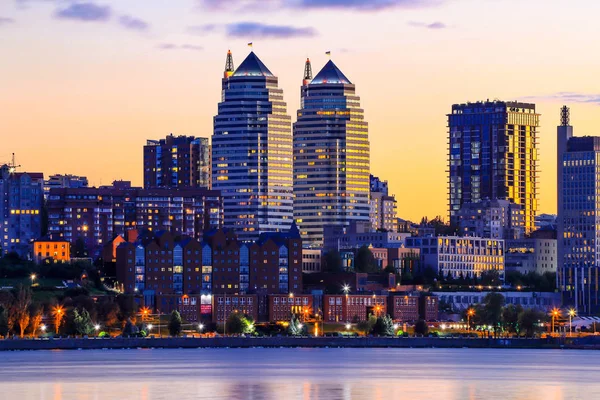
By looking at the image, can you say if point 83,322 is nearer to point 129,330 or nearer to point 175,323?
point 129,330

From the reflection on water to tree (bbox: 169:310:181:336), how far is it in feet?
26.9

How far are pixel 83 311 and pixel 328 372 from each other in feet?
176

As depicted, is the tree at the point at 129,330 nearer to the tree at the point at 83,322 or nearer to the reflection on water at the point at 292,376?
the tree at the point at 83,322

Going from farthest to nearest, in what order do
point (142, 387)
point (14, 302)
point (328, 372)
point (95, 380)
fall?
point (14, 302) → point (328, 372) → point (95, 380) → point (142, 387)

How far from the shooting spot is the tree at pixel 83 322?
619 ft

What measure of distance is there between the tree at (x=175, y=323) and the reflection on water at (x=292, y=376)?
26.9 ft

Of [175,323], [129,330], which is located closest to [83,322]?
[129,330]

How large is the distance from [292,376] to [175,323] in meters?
62.2

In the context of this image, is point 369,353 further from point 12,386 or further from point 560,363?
point 12,386

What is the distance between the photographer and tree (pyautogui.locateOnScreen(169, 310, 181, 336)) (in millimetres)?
197125

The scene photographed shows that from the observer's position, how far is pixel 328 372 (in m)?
144

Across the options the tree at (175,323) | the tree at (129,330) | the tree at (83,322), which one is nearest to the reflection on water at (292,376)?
the tree at (83,322)

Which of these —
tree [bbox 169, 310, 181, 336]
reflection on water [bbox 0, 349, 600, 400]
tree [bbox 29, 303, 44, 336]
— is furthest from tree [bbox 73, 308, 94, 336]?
tree [bbox 169, 310, 181, 336]

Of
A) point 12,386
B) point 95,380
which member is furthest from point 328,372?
point 12,386
